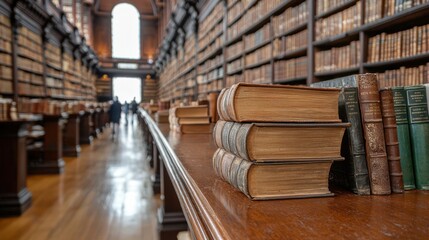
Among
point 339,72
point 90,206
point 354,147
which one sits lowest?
point 90,206

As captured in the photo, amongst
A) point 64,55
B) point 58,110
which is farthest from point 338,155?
point 64,55

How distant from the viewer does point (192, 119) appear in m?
2.45

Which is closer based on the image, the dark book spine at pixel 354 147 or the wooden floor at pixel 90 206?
the dark book spine at pixel 354 147

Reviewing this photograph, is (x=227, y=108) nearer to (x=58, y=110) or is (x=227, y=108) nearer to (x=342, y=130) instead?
(x=342, y=130)

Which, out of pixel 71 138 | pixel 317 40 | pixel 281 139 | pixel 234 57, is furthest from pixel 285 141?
pixel 71 138

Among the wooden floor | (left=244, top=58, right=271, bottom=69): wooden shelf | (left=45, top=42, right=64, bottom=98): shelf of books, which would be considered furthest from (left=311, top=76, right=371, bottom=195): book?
(left=45, top=42, right=64, bottom=98): shelf of books

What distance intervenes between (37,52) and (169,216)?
8.27 meters

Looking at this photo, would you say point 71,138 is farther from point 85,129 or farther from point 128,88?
point 128,88

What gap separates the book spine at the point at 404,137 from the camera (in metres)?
0.89

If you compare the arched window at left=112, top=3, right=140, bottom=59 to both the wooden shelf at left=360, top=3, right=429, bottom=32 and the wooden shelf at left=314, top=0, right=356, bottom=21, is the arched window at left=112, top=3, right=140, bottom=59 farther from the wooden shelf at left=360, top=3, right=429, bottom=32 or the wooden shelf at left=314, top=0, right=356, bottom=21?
the wooden shelf at left=360, top=3, right=429, bottom=32

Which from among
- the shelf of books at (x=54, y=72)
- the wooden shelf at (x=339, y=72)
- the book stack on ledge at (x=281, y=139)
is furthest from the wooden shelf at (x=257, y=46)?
the shelf of books at (x=54, y=72)

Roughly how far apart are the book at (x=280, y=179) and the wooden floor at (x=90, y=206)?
7.64ft

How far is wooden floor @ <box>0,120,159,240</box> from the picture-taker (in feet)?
9.91

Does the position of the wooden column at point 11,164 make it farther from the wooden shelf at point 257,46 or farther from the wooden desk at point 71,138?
the wooden desk at point 71,138
